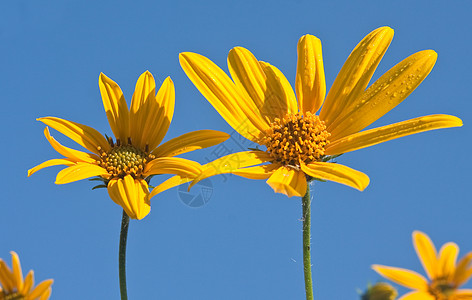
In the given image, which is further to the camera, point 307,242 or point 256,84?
point 256,84

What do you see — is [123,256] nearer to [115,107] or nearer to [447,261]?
[115,107]

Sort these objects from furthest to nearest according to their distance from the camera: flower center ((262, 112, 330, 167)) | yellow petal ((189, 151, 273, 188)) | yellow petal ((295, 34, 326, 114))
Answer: yellow petal ((295, 34, 326, 114)) → flower center ((262, 112, 330, 167)) → yellow petal ((189, 151, 273, 188))

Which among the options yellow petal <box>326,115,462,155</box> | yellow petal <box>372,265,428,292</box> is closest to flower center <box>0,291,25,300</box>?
yellow petal <box>372,265,428,292</box>

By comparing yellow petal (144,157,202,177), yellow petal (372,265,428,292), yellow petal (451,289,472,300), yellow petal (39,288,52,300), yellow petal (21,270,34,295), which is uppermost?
yellow petal (144,157,202,177)

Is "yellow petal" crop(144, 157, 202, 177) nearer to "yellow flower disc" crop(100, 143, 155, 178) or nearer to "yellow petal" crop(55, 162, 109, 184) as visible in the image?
"yellow flower disc" crop(100, 143, 155, 178)

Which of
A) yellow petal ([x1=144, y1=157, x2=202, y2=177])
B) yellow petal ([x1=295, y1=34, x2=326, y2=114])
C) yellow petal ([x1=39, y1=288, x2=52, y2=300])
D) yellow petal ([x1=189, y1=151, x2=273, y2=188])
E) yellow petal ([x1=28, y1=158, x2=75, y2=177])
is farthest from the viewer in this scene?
yellow petal ([x1=295, y1=34, x2=326, y2=114])

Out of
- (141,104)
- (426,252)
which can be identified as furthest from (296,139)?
(426,252)

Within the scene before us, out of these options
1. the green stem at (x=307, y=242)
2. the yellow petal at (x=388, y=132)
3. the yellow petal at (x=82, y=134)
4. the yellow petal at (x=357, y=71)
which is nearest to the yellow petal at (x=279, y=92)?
the yellow petal at (x=357, y=71)

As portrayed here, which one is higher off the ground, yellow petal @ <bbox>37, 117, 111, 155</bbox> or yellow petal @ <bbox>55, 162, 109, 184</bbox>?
yellow petal @ <bbox>37, 117, 111, 155</bbox>
